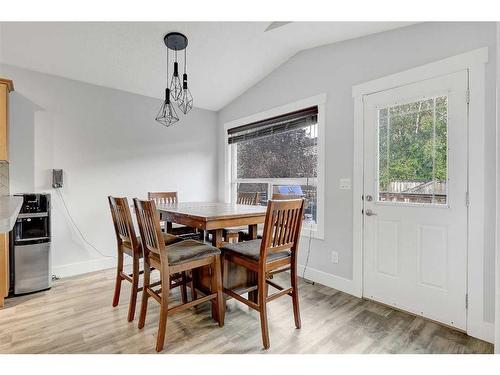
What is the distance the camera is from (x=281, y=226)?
1878 mm

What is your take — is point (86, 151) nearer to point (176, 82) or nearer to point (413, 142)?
point (176, 82)

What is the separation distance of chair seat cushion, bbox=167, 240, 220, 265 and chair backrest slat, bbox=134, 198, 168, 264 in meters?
0.08

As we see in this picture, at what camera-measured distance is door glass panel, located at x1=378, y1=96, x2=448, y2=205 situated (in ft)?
6.94

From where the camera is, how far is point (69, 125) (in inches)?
124

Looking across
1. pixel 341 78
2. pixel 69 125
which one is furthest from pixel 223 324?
pixel 69 125

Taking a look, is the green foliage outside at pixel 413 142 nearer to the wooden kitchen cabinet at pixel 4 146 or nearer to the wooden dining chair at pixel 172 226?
the wooden dining chair at pixel 172 226

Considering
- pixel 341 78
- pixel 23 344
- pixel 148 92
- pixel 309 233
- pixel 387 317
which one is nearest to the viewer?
pixel 23 344

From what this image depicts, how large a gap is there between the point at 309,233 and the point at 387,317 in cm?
113

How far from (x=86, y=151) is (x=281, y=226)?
8.83 ft

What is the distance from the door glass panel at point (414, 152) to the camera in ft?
6.94

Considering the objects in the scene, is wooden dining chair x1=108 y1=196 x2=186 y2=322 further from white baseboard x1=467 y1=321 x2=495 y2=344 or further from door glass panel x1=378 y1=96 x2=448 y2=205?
white baseboard x1=467 y1=321 x2=495 y2=344

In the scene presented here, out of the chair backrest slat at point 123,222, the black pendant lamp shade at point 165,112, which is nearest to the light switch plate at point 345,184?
the black pendant lamp shade at point 165,112

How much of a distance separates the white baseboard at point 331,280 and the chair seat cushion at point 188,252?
1440 mm
